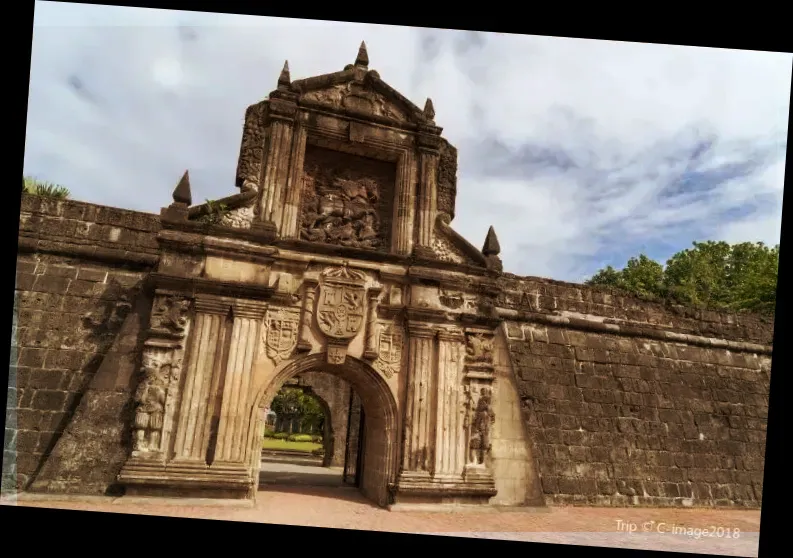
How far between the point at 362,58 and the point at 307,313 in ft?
15.6

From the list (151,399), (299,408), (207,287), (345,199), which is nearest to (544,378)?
(345,199)

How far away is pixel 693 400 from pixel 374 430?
7.54m

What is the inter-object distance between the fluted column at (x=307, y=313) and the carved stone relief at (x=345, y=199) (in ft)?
2.96

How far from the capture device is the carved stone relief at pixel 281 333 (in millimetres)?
8180

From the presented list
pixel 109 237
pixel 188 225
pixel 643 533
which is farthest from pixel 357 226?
pixel 643 533

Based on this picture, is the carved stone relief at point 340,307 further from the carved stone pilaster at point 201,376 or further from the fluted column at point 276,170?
the carved stone pilaster at point 201,376

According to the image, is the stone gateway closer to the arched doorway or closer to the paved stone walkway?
the arched doorway

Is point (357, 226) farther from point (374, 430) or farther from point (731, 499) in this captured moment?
point (731, 499)

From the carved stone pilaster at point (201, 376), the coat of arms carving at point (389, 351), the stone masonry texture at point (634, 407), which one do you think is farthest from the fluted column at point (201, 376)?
the stone masonry texture at point (634, 407)

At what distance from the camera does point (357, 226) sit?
30.8 feet

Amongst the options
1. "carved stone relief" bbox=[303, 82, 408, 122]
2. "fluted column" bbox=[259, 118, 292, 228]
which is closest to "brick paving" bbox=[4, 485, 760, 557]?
"fluted column" bbox=[259, 118, 292, 228]

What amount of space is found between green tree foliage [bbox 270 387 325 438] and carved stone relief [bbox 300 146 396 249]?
17.0 m

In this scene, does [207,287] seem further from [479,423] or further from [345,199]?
[479,423]

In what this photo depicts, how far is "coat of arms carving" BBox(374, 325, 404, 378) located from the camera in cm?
862
